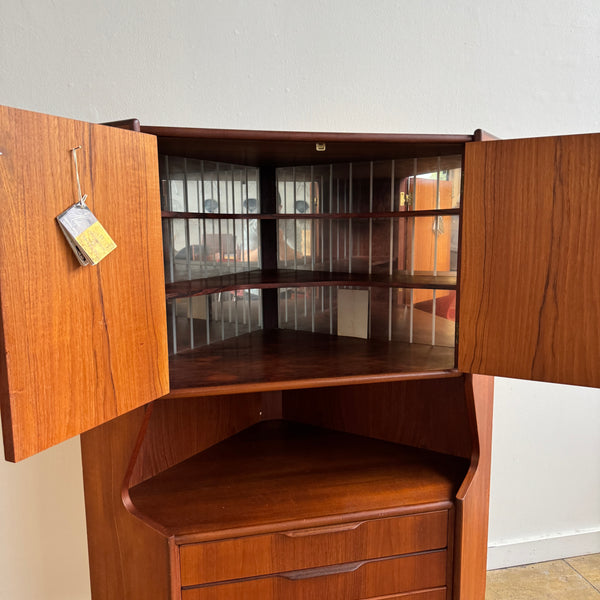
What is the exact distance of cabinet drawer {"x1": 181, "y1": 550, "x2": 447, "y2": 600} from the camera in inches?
65.1

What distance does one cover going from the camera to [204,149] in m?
1.71

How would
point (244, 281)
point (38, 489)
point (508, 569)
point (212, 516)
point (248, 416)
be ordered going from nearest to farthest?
point (212, 516)
point (244, 281)
point (38, 489)
point (248, 416)
point (508, 569)

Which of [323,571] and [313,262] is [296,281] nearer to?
[313,262]

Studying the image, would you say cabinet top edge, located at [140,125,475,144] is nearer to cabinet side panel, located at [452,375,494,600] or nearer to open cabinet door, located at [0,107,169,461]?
open cabinet door, located at [0,107,169,461]

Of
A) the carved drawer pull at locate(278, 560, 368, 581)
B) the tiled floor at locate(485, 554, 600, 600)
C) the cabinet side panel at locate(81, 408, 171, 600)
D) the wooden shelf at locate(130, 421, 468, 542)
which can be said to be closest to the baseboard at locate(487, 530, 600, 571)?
the tiled floor at locate(485, 554, 600, 600)

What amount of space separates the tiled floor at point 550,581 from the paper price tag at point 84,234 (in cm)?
240

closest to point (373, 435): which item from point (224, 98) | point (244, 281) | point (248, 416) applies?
point (248, 416)

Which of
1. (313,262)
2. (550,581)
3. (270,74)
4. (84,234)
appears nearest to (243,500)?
(313,262)

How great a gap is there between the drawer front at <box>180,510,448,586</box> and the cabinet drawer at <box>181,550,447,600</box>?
24mm

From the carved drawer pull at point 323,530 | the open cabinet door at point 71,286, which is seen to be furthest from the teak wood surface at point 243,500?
the open cabinet door at point 71,286

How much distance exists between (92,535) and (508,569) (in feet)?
6.76

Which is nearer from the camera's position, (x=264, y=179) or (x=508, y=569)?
(x=264, y=179)

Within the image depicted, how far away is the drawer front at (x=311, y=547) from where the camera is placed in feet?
5.32

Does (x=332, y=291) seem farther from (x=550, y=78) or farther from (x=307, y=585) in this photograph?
(x=550, y=78)
